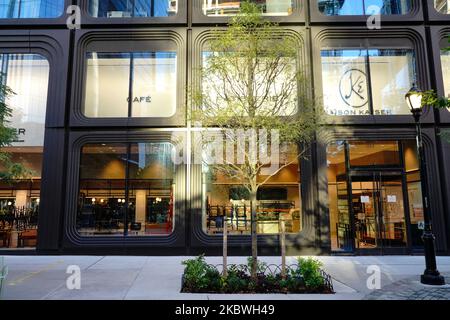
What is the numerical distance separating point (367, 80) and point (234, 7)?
6.26 metres

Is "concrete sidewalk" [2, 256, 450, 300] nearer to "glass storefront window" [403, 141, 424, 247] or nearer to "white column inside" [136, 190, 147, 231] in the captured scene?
"glass storefront window" [403, 141, 424, 247]

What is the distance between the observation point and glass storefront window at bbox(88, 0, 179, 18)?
14.8 m

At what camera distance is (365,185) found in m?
13.9

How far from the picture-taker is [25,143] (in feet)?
45.9

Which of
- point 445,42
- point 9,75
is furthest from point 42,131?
point 445,42

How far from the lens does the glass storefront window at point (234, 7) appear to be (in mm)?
14672

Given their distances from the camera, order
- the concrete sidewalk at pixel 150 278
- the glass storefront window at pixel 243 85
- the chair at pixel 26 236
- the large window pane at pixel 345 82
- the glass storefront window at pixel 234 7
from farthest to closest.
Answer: the glass storefront window at pixel 234 7 < the large window pane at pixel 345 82 < the chair at pixel 26 236 < the glass storefront window at pixel 243 85 < the concrete sidewalk at pixel 150 278

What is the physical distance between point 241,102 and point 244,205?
5.69 meters

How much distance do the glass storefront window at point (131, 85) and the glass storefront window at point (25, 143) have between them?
198 centimetres

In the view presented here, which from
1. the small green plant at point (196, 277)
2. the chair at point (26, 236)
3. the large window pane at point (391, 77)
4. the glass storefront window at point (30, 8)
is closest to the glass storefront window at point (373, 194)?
the large window pane at point (391, 77)

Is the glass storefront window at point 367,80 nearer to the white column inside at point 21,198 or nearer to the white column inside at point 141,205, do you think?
the white column inside at point 141,205

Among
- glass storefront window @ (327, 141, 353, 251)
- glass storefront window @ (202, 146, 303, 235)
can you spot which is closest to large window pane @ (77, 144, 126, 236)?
glass storefront window @ (202, 146, 303, 235)
